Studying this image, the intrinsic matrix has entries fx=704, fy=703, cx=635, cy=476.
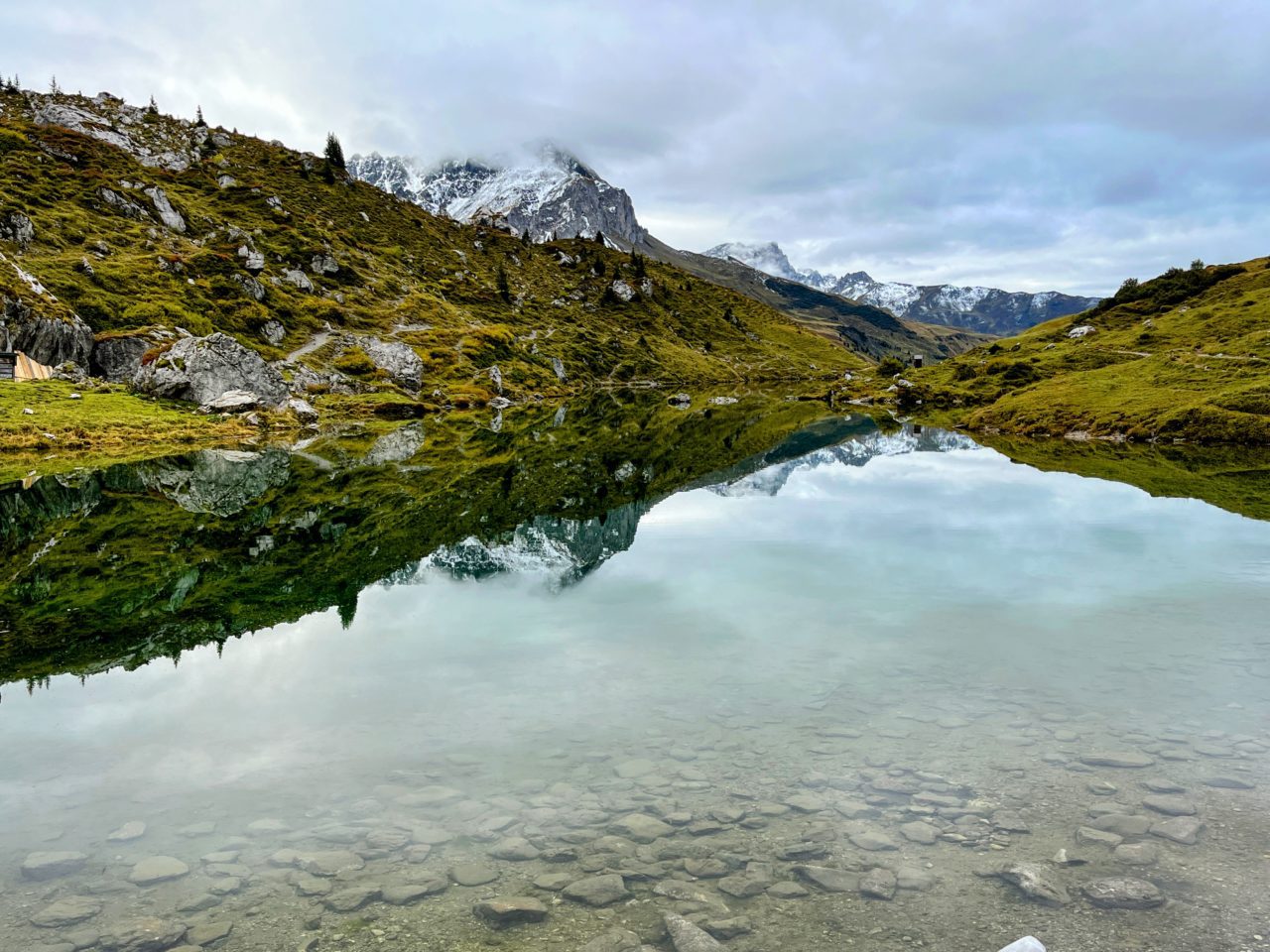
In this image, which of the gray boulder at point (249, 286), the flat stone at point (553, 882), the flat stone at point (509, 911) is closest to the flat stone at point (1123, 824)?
the flat stone at point (553, 882)

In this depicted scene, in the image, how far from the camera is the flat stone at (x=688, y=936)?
9.66 m

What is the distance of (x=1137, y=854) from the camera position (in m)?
11.4

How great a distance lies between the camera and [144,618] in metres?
24.9

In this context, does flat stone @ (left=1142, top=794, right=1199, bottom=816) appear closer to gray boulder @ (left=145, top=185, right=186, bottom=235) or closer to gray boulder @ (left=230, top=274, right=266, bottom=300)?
gray boulder @ (left=230, top=274, right=266, bottom=300)

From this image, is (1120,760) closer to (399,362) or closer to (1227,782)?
(1227,782)

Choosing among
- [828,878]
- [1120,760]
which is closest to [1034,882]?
[828,878]

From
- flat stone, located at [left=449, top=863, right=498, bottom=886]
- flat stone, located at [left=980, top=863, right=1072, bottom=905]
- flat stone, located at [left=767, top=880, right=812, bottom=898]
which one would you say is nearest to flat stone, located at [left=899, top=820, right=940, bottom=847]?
flat stone, located at [left=980, top=863, right=1072, bottom=905]

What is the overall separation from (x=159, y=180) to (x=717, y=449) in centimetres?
17467

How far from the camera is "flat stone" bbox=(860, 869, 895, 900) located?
35.3 ft

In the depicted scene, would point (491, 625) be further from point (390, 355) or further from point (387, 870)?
point (390, 355)

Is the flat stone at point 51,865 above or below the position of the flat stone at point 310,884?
above

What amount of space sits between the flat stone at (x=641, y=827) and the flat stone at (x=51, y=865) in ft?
29.6

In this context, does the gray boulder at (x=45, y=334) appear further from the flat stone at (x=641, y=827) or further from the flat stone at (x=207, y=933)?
the flat stone at (x=641, y=827)

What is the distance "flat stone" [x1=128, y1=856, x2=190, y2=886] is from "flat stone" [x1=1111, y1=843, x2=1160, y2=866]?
15295 mm
